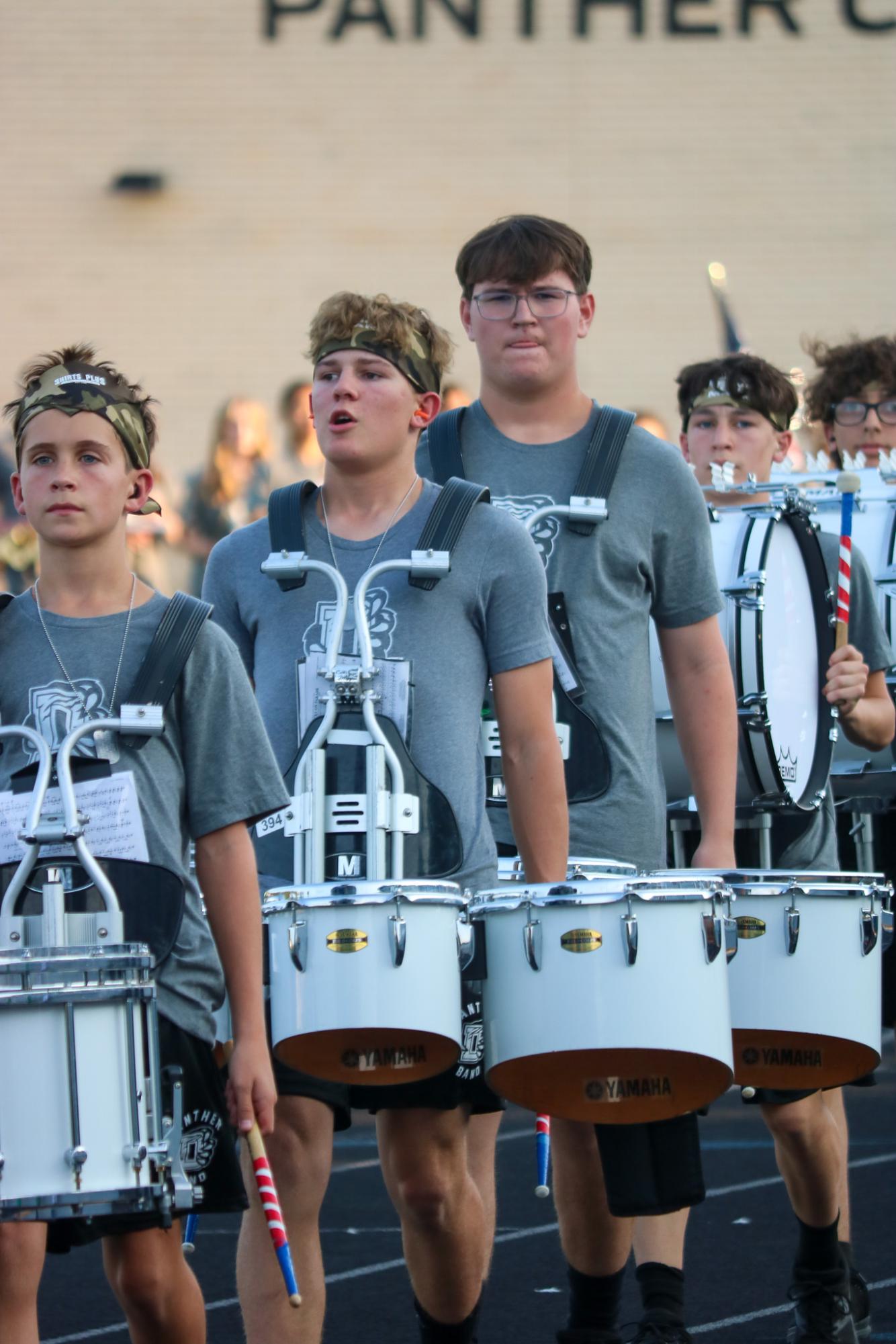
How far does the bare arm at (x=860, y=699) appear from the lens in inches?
233

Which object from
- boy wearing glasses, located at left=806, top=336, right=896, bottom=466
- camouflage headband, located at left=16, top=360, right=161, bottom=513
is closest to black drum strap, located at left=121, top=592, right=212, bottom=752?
camouflage headband, located at left=16, top=360, right=161, bottom=513

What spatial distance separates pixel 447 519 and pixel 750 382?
240 cm

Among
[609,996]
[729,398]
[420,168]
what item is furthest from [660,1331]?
[420,168]

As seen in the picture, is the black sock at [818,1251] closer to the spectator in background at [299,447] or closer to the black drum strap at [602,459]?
the black drum strap at [602,459]

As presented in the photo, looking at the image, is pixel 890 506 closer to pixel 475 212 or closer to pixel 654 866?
pixel 654 866

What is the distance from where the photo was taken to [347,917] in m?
3.89

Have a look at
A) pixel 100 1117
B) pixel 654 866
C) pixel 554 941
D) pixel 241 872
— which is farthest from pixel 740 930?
pixel 100 1117

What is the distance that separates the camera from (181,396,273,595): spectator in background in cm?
1638

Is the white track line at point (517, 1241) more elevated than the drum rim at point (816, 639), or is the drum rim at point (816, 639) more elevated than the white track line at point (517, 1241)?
the drum rim at point (816, 639)

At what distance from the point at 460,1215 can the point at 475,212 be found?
44.8ft

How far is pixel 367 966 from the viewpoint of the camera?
3854mm

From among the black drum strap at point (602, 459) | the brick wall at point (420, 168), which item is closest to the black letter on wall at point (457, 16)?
the brick wall at point (420, 168)

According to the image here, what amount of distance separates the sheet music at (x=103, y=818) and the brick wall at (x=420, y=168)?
1338cm

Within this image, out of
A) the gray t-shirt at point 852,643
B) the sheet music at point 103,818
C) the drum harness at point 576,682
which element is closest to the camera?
the sheet music at point 103,818
